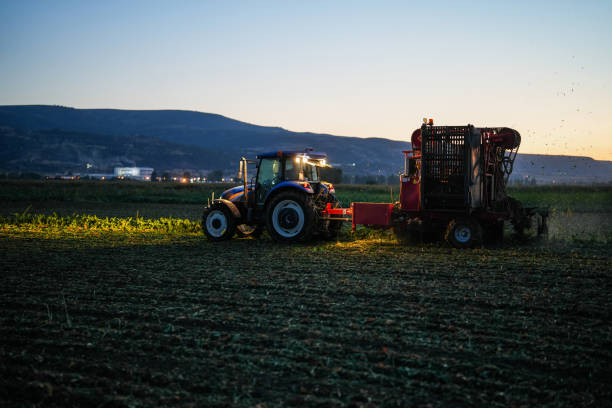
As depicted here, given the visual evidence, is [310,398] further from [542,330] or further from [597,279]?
[597,279]

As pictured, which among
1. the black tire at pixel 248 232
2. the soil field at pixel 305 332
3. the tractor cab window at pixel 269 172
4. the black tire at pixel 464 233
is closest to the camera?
the soil field at pixel 305 332

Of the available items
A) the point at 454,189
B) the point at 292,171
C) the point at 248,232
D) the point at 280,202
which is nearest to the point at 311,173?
the point at 292,171

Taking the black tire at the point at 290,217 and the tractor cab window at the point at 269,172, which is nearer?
the black tire at the point at 290,217

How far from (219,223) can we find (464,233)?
6406mm

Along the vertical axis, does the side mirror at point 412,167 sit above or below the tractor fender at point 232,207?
above

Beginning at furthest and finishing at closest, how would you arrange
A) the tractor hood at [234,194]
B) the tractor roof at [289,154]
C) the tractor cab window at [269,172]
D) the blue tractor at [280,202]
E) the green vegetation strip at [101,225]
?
the green vegetation strip at [101,225] < the tractor hood at [234,194] < the tractor cab window at [269,172] < the tractor roof at [289,154] < the blue tractor at [280,202]

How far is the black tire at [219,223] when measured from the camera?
1380 cm

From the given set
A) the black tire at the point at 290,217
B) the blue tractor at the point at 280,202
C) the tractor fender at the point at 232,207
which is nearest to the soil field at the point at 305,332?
the black tire at the point at 290,217

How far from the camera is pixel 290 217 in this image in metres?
13.2

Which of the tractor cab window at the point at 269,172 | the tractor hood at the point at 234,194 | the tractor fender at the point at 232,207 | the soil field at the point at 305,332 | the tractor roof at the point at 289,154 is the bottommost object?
the soil field at the point at 305,332

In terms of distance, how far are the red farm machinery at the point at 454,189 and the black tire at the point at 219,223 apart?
3258 mm

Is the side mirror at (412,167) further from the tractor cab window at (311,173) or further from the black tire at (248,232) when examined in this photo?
the black tire at (248,232)

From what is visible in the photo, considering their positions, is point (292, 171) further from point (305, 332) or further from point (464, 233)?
point (305, 332)

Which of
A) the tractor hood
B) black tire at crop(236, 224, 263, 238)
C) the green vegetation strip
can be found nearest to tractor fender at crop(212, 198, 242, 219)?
the tractor hood
